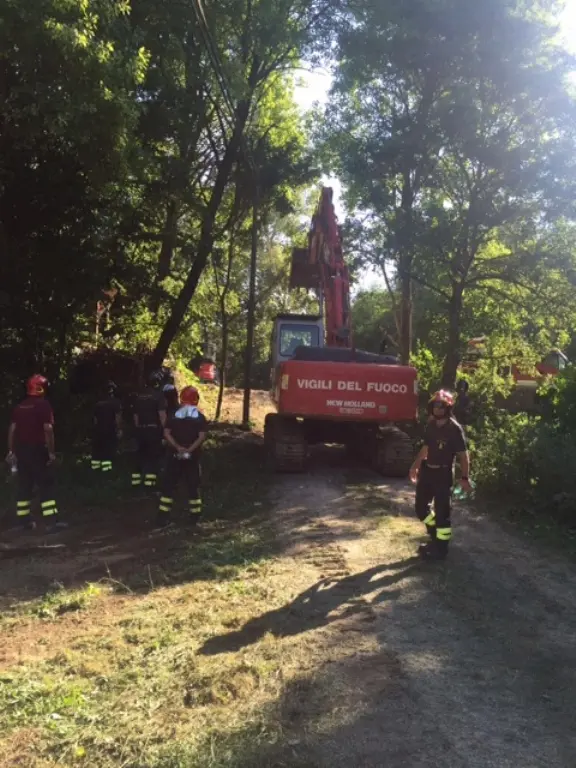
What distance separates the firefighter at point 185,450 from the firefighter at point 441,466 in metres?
2.85

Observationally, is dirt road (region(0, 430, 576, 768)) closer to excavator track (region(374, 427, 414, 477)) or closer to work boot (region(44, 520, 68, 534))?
work boot (region(44, 520, 68, 534))

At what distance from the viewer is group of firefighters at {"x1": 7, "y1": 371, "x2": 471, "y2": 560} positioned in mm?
6988

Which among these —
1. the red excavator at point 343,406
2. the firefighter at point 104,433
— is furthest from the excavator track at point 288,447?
the firefighter at point 104,433

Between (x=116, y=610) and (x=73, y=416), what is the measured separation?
341 inches

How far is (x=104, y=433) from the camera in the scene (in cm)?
1145

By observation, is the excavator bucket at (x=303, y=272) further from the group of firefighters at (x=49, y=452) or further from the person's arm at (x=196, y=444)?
the person's arm at (x=196, y=444)

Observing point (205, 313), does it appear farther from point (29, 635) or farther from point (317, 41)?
point (29, 635)

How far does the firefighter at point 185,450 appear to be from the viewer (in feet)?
27.9

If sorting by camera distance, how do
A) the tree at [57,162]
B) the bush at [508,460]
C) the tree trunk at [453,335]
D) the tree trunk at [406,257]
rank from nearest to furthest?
the tree at [57,162] < the bush at [508,460] < the tree trunk at [406,257] < the tree trunk at [453,335]

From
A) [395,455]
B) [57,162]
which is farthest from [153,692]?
[57,162]

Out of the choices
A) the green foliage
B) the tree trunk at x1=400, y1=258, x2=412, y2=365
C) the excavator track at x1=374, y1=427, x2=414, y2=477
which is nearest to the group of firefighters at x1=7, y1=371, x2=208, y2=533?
the excavator track at x1=374, y1=427, x2=414, y2=477

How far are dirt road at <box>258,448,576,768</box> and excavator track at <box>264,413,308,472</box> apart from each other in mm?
3273

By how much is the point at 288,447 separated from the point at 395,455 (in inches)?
72.6

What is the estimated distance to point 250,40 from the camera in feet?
50.6
